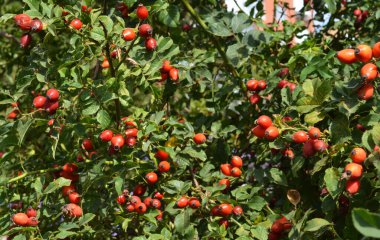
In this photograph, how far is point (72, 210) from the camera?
73.0 inches

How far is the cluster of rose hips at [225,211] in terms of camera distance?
6.05ft

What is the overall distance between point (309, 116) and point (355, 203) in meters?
0.31

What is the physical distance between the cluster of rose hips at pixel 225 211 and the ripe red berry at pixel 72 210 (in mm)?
485

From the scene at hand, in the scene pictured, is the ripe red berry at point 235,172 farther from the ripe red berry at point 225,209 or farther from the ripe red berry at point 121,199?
the ripe red berry at point 121,199

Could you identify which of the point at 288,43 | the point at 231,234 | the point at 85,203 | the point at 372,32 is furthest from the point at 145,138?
the point at 372,32

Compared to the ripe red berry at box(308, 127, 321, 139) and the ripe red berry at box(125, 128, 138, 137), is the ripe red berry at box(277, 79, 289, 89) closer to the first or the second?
the ripe red berry at box(308, 127, 321, 139)

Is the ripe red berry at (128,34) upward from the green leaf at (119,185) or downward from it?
upward

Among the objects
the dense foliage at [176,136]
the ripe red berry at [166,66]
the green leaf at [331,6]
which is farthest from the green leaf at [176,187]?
the green leaf at [331,6]

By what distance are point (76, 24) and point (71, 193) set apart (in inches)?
24.9

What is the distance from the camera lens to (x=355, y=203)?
1.56 metres

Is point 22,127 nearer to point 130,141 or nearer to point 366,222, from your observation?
point 130,141

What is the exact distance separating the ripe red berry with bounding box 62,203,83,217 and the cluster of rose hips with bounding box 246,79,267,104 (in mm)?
845

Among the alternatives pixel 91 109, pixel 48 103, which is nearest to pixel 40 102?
pixel 48 103

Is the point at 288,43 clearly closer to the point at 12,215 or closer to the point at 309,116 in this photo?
the point at 309,116
